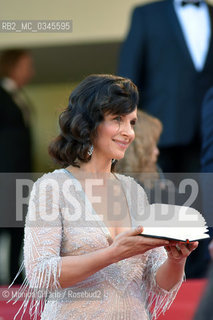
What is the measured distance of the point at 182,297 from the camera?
10.2 feet

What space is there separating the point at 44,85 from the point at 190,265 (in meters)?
5.31

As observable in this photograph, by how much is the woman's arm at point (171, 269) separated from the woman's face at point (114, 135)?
1.17 feet

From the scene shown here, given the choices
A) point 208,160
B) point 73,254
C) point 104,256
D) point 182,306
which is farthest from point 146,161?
Answer: point 104,256

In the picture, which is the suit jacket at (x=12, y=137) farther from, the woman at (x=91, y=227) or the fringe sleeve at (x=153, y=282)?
the fringe sleeve at (x=153, y=282)

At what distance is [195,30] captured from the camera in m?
4.26

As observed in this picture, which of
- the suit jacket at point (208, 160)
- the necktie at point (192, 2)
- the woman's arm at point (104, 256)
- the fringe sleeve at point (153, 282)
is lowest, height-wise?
the fringe sleeve at point (153, 282)

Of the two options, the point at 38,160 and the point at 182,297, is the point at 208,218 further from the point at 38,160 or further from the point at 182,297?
the point at 38,160

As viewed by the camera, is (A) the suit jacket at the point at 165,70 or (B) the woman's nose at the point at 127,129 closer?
(B) the woman's nose at the point at 127,129

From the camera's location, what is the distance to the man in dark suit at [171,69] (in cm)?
408

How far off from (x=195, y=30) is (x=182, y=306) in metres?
1.91

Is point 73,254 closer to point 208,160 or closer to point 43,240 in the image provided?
point 43,240

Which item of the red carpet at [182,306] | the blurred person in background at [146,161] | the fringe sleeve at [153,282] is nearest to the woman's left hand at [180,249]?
the fringe sleeve at [153,282]

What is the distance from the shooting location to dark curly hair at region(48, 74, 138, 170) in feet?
7.12

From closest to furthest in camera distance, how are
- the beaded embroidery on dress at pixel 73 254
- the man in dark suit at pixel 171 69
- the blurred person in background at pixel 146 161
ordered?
the beaded embroidery on dress at pixel 73 254 → the blurred person in background at pixel 146 161 → the man in dark suit at pixel 171 69
